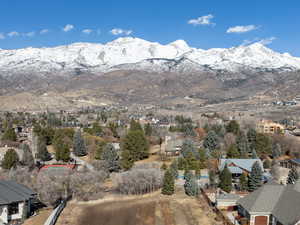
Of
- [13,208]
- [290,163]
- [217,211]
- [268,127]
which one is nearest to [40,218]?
[13,208]

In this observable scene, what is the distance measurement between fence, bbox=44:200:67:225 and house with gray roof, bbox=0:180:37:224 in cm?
221

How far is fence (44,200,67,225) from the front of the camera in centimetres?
2559

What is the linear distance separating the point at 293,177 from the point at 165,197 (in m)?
12.8

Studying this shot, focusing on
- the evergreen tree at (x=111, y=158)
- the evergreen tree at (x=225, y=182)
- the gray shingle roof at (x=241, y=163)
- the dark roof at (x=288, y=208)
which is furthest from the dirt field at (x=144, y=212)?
the evergreen tree at (x=111, y=158)

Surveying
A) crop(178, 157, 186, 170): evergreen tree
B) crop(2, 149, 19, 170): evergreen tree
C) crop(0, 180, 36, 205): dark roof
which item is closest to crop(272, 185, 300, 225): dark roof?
crop(0, 180, 36, 205): dark roof

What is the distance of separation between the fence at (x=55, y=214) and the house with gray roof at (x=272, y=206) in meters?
14.4

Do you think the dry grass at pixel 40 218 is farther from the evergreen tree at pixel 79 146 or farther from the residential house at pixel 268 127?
the residential house at pixel 268 127

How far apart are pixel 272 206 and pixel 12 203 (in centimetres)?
1919

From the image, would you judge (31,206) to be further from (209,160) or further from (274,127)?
(274,127)

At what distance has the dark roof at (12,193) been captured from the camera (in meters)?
26.0

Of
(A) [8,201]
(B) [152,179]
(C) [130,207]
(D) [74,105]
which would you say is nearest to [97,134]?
(B) [152,179]

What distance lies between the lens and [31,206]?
30.6 metres

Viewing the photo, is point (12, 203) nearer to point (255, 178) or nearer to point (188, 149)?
point (255, 178)

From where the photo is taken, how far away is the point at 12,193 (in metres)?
27.1
